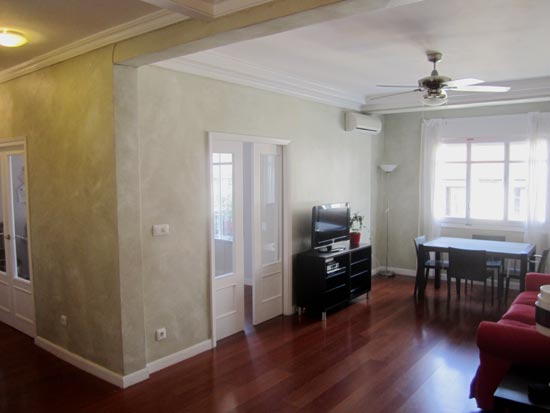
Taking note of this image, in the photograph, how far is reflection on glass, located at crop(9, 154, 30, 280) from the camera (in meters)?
4.84

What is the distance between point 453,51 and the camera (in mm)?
4242

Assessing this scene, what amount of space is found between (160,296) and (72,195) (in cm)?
120

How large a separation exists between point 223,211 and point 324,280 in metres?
1.55

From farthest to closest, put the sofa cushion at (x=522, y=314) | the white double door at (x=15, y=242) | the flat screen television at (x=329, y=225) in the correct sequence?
the flat screen television at (x=329, y=225), the white double door at (x=15, y=242), the sofa cushion at (x=522, y=314)

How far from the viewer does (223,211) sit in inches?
186

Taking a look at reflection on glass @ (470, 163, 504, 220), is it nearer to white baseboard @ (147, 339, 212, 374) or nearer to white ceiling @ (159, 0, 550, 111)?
white ceiling @ (159, 0, 550, 111)

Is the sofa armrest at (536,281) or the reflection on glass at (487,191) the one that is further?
the reflection on glass at (487,191)

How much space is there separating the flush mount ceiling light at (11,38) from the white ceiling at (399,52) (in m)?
1.07

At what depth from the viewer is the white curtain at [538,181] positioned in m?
6.26

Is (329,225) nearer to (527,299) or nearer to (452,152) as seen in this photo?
(527,299)

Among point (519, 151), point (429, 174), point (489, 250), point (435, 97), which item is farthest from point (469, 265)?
point (435, 97)

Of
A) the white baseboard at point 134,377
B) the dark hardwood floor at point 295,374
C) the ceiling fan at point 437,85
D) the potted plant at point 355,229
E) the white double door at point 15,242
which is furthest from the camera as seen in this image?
the potted plant at point 355,229

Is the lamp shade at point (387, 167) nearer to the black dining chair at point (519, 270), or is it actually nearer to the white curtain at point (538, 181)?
the white curtain at point (538, 181)

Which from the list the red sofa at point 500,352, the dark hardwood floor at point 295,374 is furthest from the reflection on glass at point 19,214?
the red sofa at point 500,352
